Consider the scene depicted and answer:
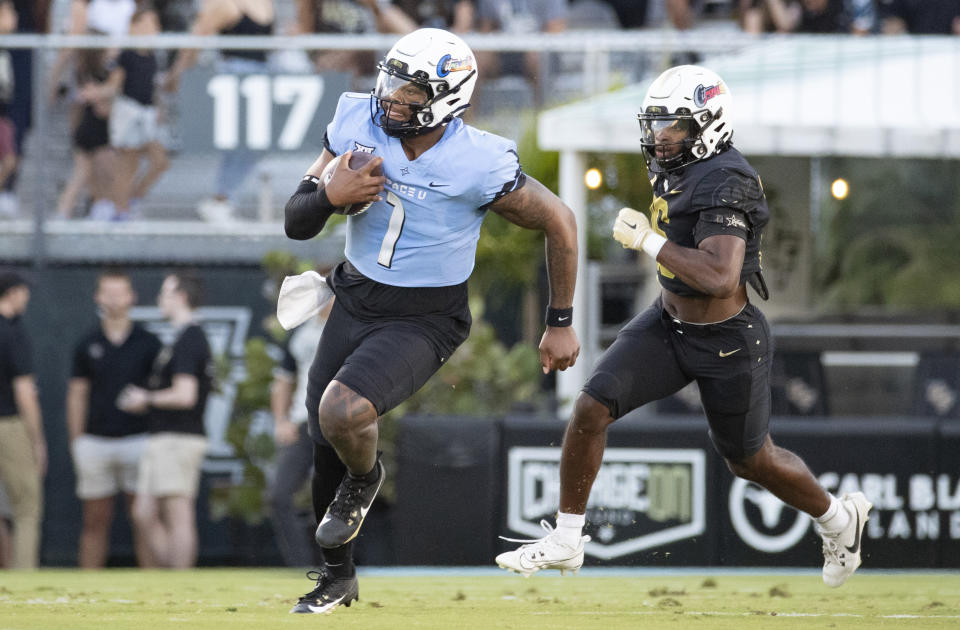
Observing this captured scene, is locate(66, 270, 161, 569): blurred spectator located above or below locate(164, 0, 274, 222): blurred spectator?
below

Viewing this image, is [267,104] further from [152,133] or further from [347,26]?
[347,26]

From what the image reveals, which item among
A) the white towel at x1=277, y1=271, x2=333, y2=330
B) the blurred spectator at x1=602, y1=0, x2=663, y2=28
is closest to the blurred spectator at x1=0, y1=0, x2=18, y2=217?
the blurred spectator at x1=602, y1=0, x2=663, y2=28

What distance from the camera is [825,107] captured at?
34.2 feet

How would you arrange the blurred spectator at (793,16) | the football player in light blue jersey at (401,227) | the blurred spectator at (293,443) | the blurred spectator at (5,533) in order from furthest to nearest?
the blurred spectator at (793,16) < the blurred spectator at (5,533) < the blurred spectator at (293,443) < the football player in light blue jersey at (401,227)

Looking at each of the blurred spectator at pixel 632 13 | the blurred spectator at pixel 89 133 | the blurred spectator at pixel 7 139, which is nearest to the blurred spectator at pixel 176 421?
the blurred spectator at pixel 89 133

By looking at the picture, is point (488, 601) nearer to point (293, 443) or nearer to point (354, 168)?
point (354, 168)

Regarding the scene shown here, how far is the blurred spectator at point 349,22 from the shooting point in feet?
36.2

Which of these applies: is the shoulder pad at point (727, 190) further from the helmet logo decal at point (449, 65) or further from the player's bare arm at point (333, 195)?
the player's bare arm at point (333, 195)

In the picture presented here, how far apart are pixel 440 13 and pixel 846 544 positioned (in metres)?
6.75

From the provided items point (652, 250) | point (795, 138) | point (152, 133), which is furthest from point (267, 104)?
point (652, 250)

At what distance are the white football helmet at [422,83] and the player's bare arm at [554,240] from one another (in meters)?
0.43

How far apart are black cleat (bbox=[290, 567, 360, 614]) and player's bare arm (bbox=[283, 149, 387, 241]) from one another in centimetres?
144

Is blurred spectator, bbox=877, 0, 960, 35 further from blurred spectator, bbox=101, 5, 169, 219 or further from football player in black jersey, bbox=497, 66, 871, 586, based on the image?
football player in black jersey, bbox=497, 66, 871, 586

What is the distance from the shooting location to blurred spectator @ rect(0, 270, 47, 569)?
9.85 m
